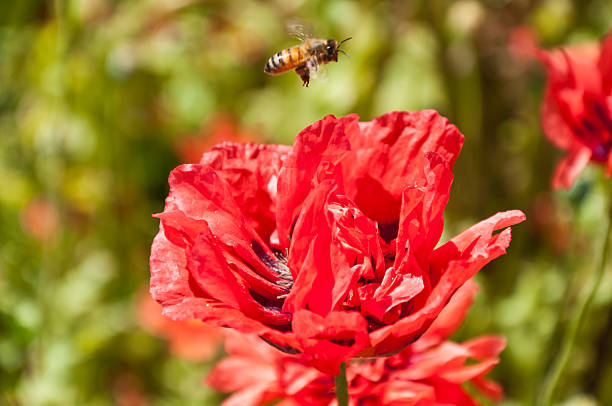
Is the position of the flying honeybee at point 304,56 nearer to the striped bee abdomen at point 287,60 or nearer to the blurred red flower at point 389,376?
the striped bee abdomen at point 287,60

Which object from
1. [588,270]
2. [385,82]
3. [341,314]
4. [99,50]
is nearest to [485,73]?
[385,82]

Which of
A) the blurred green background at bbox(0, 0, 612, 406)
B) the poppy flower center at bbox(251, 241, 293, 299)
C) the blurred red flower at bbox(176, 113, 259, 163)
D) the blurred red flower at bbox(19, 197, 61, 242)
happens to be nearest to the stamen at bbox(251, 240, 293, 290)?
the poppy flower center at bbox(251, 241, 293, 299)

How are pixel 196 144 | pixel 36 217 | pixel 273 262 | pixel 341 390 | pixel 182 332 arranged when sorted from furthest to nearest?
pixel 196 144
pixel 36 217
pixel 182 332
pixel 273 262
pixel 341 390

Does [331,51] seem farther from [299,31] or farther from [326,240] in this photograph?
[326,240]

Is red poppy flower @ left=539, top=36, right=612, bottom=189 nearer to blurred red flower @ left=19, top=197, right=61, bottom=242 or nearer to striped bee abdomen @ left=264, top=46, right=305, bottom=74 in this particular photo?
striped bee abdomen @ left=264, top=46, right=305, bottom=74

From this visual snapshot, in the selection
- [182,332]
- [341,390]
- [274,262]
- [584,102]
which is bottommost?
[182,332]

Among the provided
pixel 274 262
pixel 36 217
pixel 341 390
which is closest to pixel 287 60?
pixel 274 262

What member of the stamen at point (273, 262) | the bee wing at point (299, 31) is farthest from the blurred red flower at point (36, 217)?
the stamen at point (273, 262)
